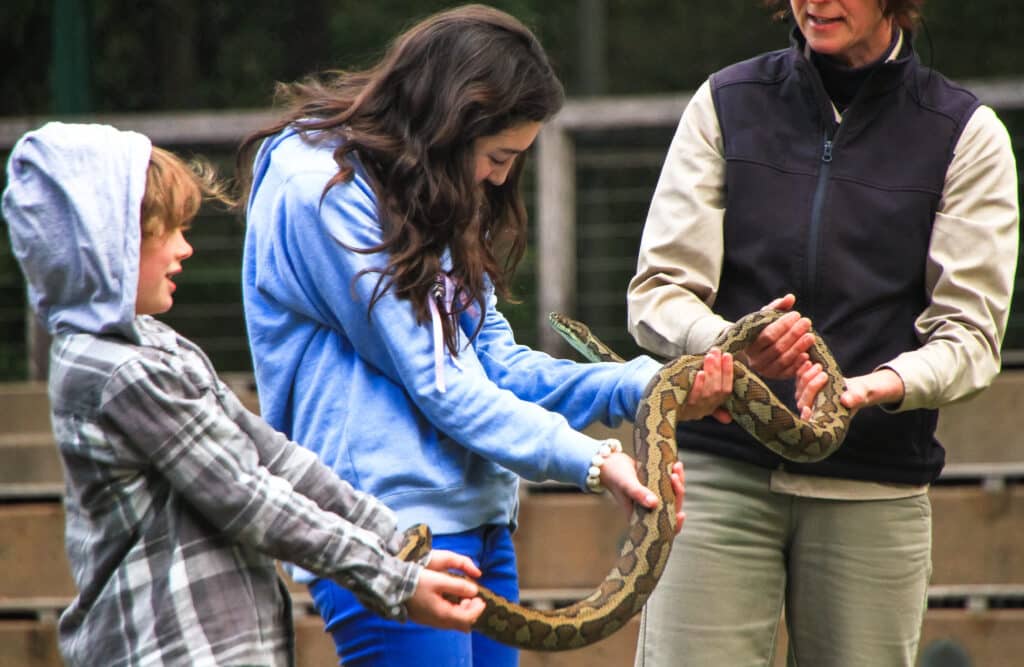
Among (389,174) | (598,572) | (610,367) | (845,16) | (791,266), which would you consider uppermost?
(845,16)

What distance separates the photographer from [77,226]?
2.52 m

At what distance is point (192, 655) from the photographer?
8.49ft

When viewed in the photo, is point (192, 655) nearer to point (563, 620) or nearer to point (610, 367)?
point (563, 620)

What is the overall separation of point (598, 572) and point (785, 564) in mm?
2141

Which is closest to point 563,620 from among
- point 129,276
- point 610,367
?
point 610,367

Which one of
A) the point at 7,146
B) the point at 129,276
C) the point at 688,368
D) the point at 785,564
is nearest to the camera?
the point at 129,276

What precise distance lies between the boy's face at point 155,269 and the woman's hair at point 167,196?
0.8 inches

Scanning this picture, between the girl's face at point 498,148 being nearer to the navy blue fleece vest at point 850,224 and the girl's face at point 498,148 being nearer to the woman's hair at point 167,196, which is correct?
the woman's hair at point 167,196

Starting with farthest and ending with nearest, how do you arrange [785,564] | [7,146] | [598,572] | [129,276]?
[7,146] < [598,572] < [785,564] < [129,276]

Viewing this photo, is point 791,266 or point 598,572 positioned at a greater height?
point 791,266

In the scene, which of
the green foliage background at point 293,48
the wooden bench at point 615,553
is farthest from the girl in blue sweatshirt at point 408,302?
the green foliage background at point 293,48

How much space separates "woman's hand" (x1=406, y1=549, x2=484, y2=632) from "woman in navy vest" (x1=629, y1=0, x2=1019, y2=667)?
106cm

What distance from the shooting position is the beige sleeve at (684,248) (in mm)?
3740

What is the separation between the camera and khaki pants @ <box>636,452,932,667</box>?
3.62 meters
